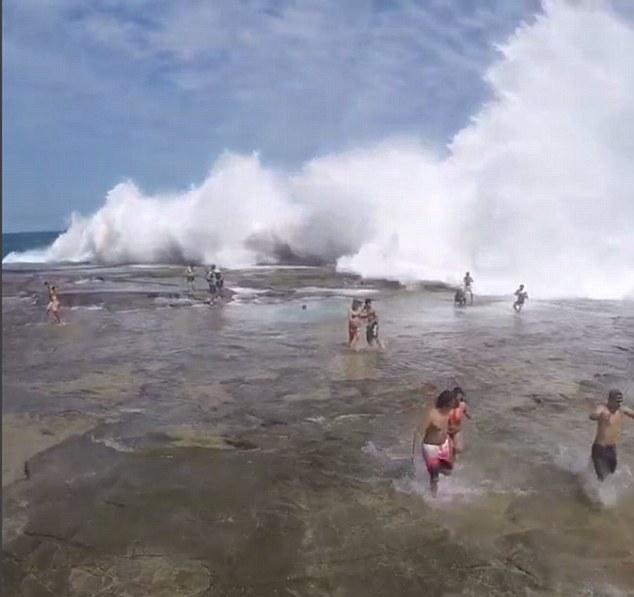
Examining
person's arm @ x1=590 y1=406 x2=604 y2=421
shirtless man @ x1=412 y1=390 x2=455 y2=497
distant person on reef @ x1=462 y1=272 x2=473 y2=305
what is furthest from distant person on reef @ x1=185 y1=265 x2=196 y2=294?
person's arm @ x1=590 y1=406 x2=604 y2=421

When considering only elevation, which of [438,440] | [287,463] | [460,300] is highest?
[460,300]

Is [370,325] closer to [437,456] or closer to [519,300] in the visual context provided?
[519,300]

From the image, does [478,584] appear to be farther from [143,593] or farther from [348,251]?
[348,251]

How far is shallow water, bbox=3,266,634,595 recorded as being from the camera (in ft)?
9.16

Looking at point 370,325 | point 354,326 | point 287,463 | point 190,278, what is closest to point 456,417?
point 287,463

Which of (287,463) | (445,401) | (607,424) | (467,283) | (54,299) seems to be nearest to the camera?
(445,401)

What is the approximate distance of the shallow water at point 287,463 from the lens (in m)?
2.79

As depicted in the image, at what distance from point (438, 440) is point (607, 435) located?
93 cm

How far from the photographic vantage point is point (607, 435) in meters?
3.59

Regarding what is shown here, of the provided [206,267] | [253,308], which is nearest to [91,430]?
[206,267]

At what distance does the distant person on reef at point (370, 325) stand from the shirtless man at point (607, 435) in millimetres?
3214

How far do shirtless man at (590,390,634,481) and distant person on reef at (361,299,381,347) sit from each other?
3.21m

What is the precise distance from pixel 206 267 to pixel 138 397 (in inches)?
124

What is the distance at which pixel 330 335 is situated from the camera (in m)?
7.17
